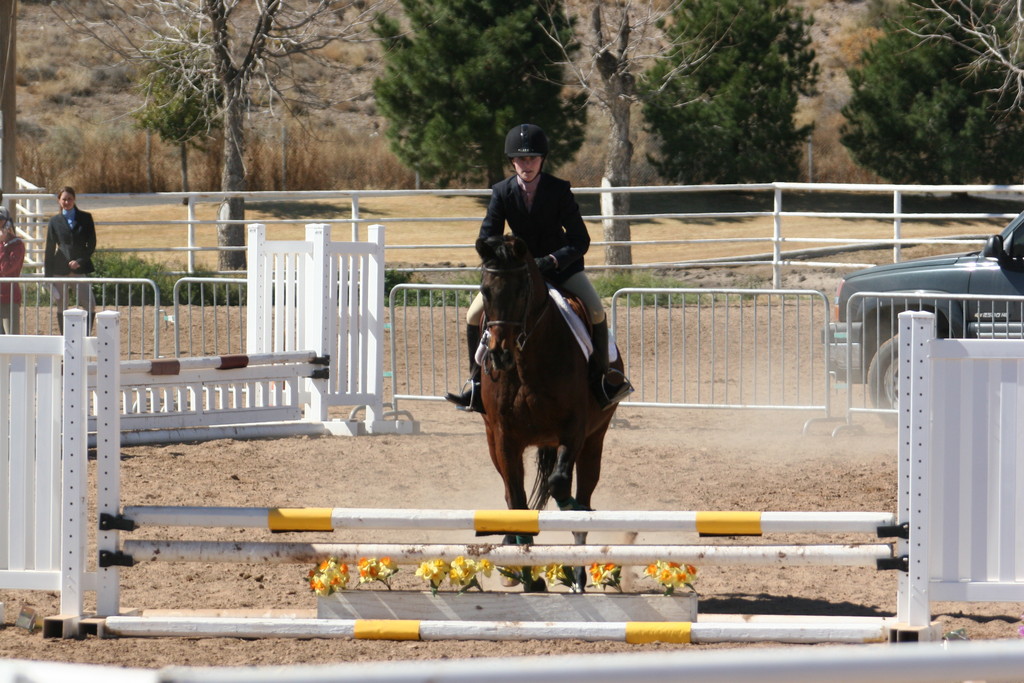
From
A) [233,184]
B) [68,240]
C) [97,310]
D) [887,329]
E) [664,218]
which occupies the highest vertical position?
A: [233,184]

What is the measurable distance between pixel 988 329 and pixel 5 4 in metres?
12.2

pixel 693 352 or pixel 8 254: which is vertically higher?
pixel 8 254

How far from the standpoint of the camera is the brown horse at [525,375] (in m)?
5.71

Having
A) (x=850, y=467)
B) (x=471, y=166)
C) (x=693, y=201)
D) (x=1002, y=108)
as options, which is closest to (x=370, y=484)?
(x=850, y=467)

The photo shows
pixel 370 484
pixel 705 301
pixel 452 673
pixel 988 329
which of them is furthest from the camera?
pixel 705 301

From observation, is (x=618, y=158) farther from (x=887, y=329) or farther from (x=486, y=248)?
(x=486, y=248)

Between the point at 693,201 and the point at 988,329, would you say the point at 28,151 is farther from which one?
the point at 988,329

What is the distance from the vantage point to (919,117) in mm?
29328

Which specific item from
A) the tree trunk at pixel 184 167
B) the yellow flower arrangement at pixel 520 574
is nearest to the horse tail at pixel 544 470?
the yellow flower arrangement at pixel 520 574

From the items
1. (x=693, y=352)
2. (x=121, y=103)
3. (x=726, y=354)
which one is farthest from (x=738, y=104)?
(x=121, y=103)

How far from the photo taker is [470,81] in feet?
94.0

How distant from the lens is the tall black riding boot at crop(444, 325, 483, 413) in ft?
21.1

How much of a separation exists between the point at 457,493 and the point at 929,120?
2417 centimetres

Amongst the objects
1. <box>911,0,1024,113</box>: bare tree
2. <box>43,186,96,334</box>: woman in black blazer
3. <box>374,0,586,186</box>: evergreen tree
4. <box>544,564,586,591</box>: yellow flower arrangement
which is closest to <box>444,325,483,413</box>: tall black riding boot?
<box>544,564,586,591</box>: yellow flower arrangement
